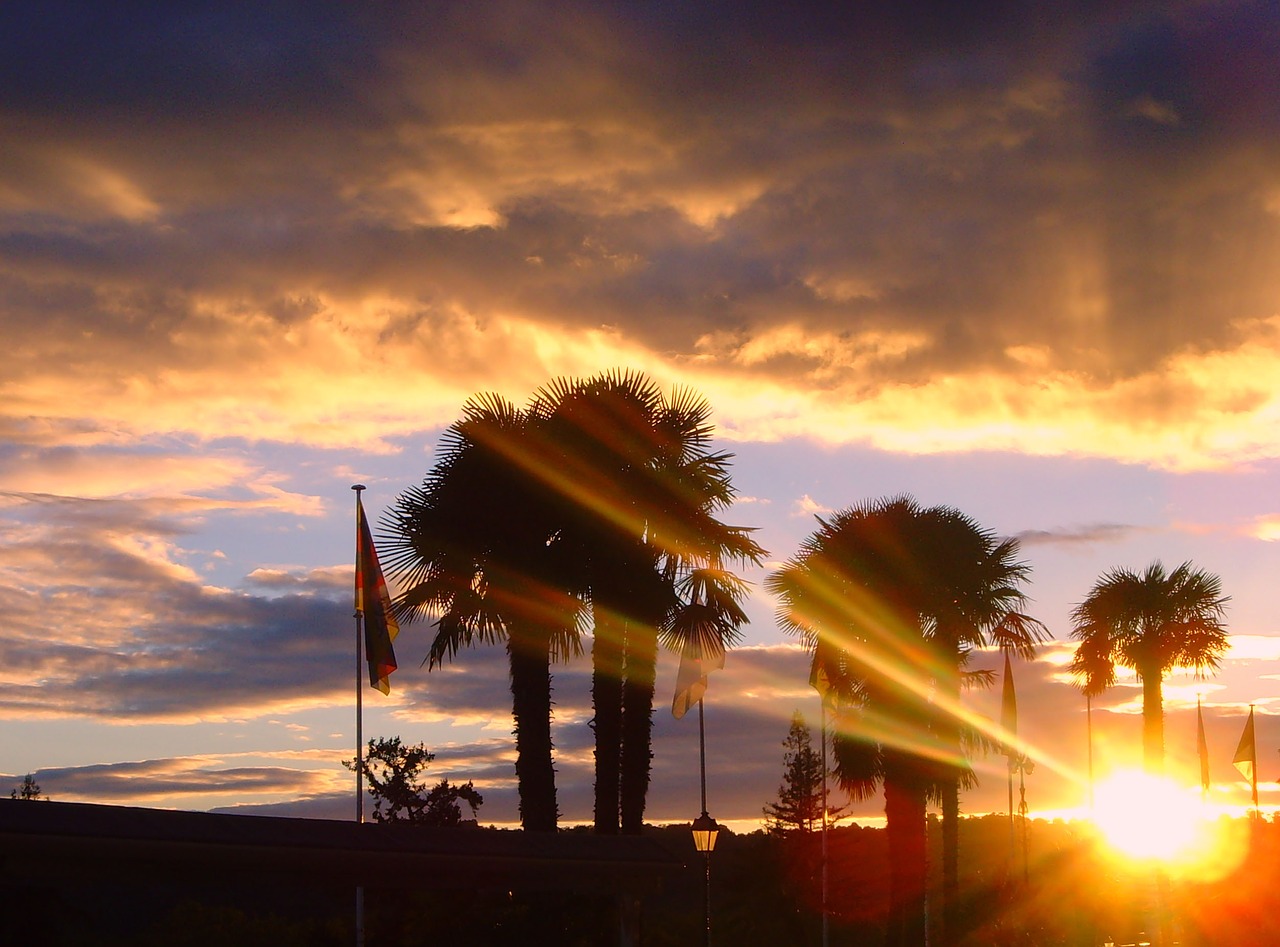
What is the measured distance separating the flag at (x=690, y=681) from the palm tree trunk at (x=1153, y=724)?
59.1 feet

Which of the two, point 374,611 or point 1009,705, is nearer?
point 374,611

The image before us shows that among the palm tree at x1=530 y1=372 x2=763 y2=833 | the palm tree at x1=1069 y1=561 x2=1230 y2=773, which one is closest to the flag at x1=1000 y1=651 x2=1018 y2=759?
the palm tree at x1=1069 y1=561 x2=1230 y2=773

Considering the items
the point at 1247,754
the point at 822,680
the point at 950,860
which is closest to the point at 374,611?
the point at 822,680

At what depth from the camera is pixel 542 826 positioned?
28.1 metres

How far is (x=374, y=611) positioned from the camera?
2700 centimetres

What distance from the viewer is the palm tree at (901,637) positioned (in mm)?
35062

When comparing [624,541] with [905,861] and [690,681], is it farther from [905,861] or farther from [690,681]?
[905,861]

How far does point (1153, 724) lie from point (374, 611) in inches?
1071

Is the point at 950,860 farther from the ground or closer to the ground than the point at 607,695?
closer to the ground

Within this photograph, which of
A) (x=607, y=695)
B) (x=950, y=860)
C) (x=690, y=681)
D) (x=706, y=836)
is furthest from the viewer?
(x=950, y=860)

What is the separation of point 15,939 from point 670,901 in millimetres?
75018

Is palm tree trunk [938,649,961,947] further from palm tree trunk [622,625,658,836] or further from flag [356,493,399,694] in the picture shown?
flag [356,493,399,694]

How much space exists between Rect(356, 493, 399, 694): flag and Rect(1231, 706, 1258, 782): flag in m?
50.0

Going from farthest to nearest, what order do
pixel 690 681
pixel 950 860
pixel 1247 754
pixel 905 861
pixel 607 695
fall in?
pixel 1247 754, pixel 950 860, pixel 905 861, pixel 690 681, pixel 607 695
